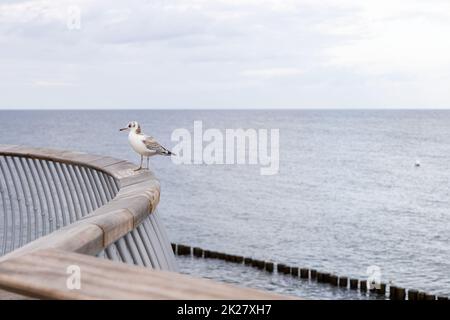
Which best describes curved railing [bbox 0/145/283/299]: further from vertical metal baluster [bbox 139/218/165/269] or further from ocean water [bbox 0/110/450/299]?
ocean water [bbox 0/110/450/299]

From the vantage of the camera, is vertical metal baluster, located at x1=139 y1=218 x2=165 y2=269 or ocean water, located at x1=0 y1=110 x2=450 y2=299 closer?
vertical metal baluster, located at x1=139 y1=218 x2=165 y2=269

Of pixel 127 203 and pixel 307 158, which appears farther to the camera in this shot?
pixel 307 158

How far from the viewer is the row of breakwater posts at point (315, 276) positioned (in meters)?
33.6

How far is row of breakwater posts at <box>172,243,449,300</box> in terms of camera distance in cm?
3359


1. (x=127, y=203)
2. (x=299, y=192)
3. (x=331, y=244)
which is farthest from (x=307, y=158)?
(x=127, y=203)

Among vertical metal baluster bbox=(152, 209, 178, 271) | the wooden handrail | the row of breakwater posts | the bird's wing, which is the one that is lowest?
the row of breakwater posts

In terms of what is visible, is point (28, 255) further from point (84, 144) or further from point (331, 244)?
point (84, 144)

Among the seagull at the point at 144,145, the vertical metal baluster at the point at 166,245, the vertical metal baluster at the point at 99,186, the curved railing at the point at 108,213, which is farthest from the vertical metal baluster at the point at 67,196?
the vertical metal baluster at the point at 166,245

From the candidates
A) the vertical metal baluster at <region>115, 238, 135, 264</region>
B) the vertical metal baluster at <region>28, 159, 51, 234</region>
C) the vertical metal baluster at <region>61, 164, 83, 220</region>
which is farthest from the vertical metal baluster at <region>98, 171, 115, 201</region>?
the vertical metal baluster at <region>115, 238, 135, 264</region>

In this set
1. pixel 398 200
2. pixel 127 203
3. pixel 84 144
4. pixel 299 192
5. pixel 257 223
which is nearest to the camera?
pixel 127 203

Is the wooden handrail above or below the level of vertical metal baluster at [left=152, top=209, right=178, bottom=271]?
above

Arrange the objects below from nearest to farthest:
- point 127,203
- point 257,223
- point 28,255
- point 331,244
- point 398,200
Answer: point 28,255 < point 127,203 < point 331,244 < point 257,223 < point 398,200

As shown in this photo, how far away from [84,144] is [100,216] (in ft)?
431
